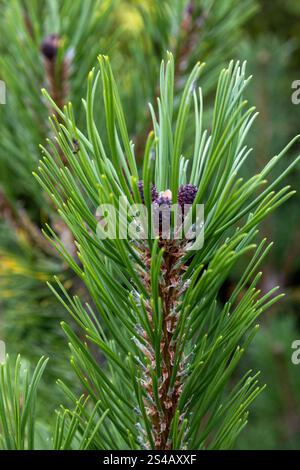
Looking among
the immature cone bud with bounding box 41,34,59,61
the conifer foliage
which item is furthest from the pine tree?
the conifer foliage

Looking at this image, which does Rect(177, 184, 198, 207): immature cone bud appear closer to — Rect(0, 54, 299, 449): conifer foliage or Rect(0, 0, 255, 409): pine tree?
Rect(0, 54, 299, 449): conifer foliage

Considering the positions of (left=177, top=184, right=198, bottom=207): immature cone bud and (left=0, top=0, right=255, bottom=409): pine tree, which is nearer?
(left=177, top=184, right=198, bottom=207): immature cone bud

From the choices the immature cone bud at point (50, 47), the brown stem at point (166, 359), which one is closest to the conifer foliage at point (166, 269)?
the brown stem at point (166, 359)

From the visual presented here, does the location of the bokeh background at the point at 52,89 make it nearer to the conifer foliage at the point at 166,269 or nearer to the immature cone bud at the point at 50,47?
the immature cone bud at the point at 50,47

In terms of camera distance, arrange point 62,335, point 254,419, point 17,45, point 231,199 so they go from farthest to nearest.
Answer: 1. point 254,419
2. point 62,335
3. point 17,45
4. point 231,199

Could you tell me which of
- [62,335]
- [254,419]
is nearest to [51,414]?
[62,335]

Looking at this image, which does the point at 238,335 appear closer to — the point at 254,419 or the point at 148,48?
the point at 148,48

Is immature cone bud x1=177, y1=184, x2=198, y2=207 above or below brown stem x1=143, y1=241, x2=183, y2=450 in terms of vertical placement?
above
